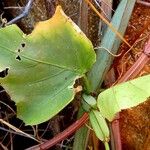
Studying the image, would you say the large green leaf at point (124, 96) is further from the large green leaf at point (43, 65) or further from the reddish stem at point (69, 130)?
the reddish stem at point (69, 130)

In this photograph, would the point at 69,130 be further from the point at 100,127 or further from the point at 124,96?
the point at 124,96

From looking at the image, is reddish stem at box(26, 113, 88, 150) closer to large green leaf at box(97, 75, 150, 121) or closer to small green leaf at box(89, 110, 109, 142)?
small green leaf at box(89, 110, 109, 142)

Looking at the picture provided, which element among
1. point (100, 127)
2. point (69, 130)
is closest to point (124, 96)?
point (100, 127)

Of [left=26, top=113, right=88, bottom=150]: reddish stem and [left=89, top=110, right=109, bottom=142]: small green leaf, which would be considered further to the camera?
[left=26, top=113, right=88, bottom=150]: reddish stem

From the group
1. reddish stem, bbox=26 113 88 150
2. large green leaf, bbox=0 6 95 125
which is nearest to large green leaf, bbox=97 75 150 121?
large green leaf, bbox=0 6 95 125

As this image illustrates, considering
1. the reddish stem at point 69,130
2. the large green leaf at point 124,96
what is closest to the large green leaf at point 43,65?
the large green leaf at point 124,96

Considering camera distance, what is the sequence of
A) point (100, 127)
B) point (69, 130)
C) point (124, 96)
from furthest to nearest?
point (69, 130)
point (100, 127)
point (124, 96)
